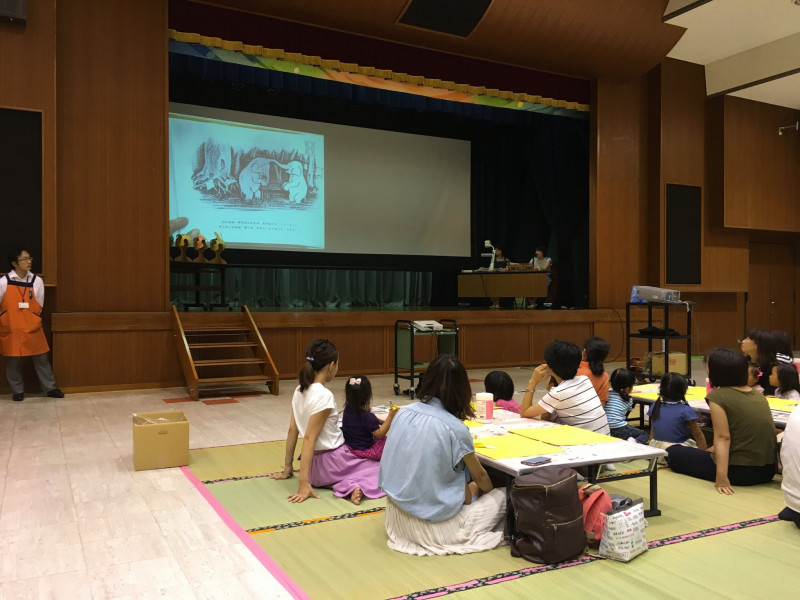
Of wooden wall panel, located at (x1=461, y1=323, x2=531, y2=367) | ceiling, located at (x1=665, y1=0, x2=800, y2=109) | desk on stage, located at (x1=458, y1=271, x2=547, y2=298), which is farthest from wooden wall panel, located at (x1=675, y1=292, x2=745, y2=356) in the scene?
ceiling, located at (x1=665, y1=0, x2=800, y2=109)

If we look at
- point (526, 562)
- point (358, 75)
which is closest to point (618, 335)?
point (358, 75)

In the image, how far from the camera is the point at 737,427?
3543 millimetres

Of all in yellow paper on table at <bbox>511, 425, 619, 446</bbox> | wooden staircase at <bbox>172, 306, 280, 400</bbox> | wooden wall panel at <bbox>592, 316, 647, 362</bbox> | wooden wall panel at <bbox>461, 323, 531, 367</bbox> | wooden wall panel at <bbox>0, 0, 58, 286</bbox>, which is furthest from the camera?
wooden wall panel at <bbox>592, 316, 647, 362</bbox>

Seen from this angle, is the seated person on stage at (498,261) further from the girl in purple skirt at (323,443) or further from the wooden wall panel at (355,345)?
the girl in purple skirt at (323,443)

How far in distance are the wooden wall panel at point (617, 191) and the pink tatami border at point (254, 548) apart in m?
7.74

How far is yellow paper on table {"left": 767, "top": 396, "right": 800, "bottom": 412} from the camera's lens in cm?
401

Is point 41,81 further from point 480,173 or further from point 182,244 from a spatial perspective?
point 480,173

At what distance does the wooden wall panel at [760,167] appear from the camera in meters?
10.8

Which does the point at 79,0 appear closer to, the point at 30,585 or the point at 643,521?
the point at 30,585

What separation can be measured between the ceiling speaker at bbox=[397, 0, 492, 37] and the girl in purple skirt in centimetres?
588

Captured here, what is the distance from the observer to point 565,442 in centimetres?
316

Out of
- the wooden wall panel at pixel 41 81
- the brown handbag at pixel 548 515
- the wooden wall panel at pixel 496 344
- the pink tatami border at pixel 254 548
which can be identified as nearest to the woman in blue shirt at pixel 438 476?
the brown handbag at pixel 548 515

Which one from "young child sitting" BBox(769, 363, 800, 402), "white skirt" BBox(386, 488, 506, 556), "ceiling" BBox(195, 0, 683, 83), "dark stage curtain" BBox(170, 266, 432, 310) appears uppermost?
"ceiling" BBox(195, 0, 683, 83)

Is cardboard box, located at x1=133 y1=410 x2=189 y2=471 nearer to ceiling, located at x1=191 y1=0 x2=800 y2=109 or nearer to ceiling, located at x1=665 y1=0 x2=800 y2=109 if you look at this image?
ceiling, located at x1=191 y1=0 x2=800 y2=109
